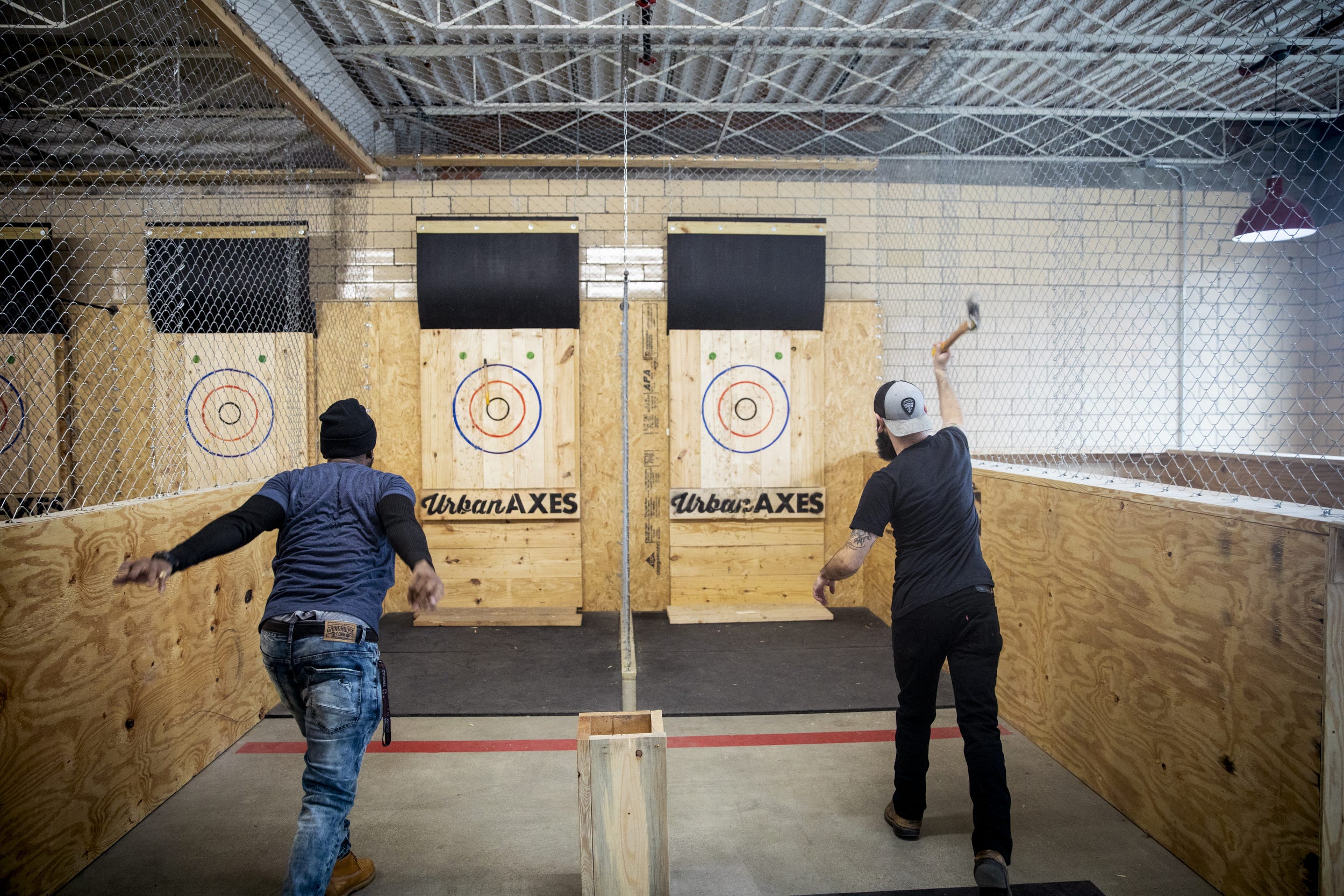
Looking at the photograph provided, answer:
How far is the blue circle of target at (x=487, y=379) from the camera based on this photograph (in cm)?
542

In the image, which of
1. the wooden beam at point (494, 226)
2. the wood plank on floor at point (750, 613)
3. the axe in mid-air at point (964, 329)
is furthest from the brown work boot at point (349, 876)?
the wooden beam at point (494, 226)

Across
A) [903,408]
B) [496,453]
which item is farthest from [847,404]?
[903,408]

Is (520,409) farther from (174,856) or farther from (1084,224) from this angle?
(1084,224)

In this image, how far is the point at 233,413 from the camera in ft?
17.7

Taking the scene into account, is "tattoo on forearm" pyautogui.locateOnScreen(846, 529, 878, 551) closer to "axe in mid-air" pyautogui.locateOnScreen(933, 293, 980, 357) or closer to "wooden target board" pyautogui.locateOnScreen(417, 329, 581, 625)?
"axe in mid-air" pyautogui.locateOnScreen(933, 293, 980, 357)

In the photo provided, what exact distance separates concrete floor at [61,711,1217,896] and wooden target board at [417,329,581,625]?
7.10 feet

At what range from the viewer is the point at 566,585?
18.0 feet

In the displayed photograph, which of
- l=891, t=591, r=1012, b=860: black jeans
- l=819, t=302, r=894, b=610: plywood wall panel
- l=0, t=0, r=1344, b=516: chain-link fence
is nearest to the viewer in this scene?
l=891, t=591, r=1012, b=860: black jeans

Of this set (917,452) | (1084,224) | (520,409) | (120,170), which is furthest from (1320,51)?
(120,170)

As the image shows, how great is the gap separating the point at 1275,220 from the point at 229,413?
7.44 metres

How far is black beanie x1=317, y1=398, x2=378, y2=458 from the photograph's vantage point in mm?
2162

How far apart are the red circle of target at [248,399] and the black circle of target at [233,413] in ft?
0.27

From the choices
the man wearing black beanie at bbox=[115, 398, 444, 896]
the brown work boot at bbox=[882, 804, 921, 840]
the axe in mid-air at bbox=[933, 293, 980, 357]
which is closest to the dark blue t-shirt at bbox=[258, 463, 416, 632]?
the man wearing black beanie at bbox=[115, 398, 444, 896]

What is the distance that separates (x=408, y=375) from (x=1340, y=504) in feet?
19.2
